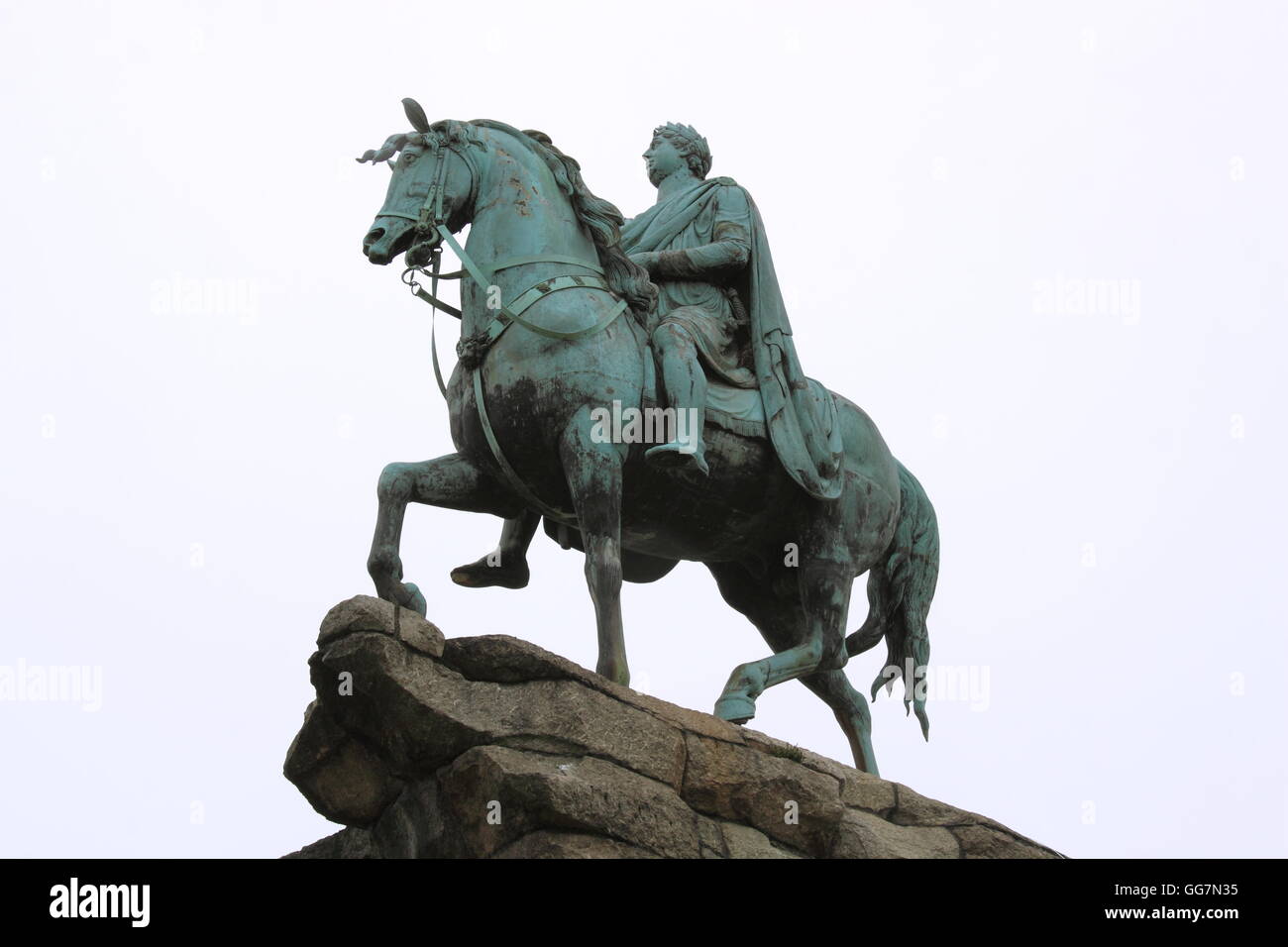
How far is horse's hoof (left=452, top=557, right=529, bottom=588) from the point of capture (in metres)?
17.6

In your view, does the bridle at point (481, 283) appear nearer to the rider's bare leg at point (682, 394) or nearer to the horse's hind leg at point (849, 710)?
the rider's bare leg at point (682, 394)

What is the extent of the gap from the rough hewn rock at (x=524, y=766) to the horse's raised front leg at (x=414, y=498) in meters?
0.73

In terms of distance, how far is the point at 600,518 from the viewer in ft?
53.6

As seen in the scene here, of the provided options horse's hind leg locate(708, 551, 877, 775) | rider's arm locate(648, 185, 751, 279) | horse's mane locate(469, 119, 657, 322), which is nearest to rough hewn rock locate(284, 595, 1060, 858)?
horse's hind leg locate(708, 551, 877, 775)

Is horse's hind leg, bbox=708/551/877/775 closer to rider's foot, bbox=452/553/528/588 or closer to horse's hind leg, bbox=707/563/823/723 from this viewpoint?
horse's hind leg, bbox=707/563/823/723

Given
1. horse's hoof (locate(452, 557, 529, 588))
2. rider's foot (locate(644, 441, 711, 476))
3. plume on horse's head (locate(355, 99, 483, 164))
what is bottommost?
horse's hoof (locate(452, 557, 529, 588))

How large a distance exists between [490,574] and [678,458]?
63.8 inches

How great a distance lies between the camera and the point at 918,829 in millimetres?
16578

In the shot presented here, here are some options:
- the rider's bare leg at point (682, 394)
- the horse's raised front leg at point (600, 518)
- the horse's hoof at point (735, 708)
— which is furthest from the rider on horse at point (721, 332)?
the horse's hoof at point (735, 708)

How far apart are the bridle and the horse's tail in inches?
113

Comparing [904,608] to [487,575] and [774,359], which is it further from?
[487,575]
